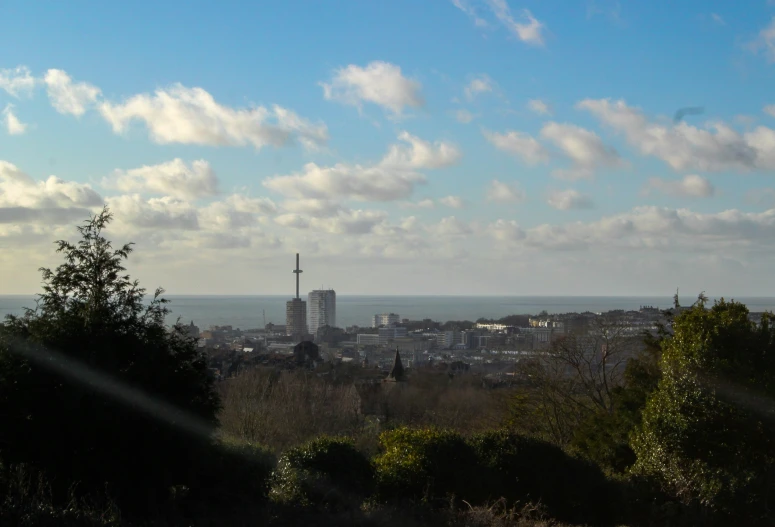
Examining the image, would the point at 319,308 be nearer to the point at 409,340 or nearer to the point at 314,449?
the point at 409,340

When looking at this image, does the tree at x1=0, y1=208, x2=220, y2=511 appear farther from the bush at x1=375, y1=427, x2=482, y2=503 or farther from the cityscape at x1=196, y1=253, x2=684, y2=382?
the cityscape at x1=196, y1=253, x2=684, y2=382

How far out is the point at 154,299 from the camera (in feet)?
28.8

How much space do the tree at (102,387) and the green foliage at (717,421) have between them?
7.57 meters

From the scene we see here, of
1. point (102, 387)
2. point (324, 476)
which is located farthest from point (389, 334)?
point (102, 387)

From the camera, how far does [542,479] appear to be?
10750 millimetres

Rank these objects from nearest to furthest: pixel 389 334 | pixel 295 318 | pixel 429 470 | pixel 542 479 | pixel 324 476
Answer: pixel 324 476 → pixel 429 470 → pixel 542 479 → pixel 389 334 → pixel 295 318

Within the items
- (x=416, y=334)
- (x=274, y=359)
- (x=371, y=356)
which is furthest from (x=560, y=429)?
(x=416, y=334)

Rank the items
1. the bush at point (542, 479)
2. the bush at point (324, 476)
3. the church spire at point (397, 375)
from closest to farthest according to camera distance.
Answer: the bush at point (324, 476) → the bush at point (542, 479) → the church spire at point (397, 375)

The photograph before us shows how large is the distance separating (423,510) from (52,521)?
15.0 feet

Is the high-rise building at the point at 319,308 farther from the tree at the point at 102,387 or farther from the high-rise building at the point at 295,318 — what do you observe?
the tree at the point at 102,387

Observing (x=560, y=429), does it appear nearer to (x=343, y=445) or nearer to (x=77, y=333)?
(x=343, y=445)

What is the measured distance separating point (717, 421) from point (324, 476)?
666 centimetres

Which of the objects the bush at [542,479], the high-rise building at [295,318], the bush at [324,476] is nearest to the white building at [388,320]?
the high-rise building at [295,318]

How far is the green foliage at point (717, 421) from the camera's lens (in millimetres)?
10508
